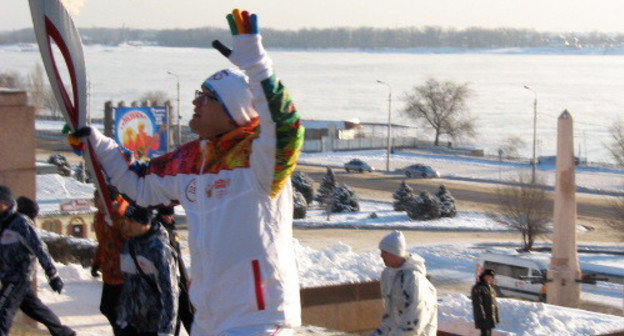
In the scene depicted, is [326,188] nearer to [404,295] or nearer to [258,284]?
[404,295]

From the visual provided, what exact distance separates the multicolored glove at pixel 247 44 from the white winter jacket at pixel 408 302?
8.47 feet

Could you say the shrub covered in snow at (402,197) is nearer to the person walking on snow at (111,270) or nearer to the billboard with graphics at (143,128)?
the billboard with graphics at (143,128)

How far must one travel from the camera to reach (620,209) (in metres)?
36.4

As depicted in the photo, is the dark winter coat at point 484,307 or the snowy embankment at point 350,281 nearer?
the snowy embankment at point 350,281

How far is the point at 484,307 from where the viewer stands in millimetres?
11078

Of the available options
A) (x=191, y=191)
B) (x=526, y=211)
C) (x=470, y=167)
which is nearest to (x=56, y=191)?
→ (x=526, y=211)

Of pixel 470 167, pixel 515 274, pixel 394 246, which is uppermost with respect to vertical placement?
pixel 394 246

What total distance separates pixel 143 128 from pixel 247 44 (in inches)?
1180

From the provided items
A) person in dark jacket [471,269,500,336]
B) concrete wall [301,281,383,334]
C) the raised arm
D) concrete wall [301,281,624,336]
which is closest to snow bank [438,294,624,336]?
person in dark jacket [471,269,500,336]

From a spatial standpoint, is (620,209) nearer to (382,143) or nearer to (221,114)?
(221,114)

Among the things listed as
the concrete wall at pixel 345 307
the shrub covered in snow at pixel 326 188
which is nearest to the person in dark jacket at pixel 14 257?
the concrete wall at pixel 345 307

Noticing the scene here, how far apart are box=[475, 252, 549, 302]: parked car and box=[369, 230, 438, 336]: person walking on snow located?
18792mm

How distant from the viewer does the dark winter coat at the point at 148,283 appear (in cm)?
572

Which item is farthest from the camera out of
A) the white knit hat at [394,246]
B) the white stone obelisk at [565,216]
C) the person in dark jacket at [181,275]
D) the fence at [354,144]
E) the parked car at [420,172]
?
the fence at [354,144]
